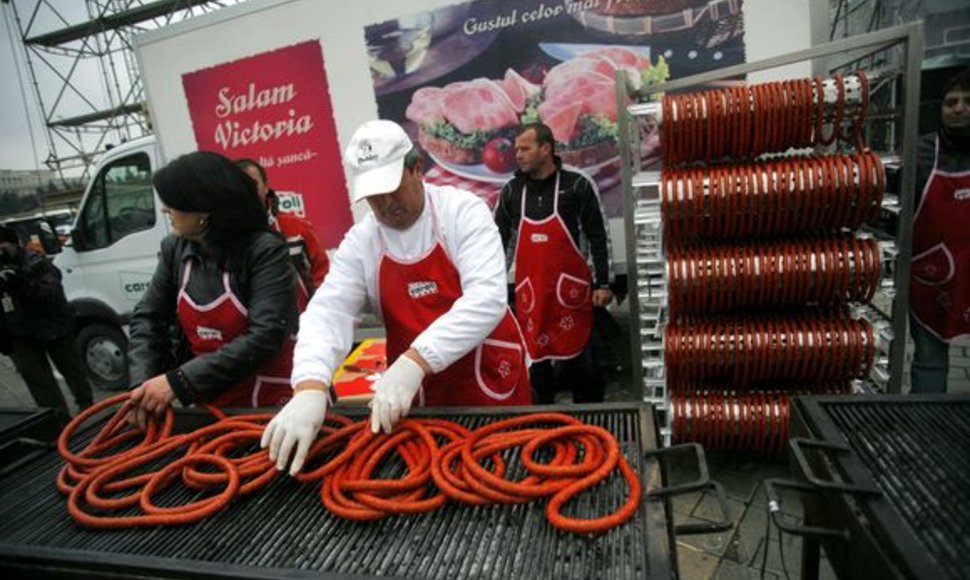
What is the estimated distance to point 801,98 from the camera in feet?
7.57

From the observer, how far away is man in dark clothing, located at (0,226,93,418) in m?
3.99

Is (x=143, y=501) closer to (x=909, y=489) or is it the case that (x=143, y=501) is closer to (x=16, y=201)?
(x=909, y=489)

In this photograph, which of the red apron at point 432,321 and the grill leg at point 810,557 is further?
the red apron at point 432,321

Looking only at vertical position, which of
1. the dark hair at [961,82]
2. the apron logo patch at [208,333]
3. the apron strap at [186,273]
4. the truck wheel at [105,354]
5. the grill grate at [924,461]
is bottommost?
the truck wheel at [105,354]

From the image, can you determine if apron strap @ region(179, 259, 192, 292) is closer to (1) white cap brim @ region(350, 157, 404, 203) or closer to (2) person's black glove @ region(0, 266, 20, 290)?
(1) white cap brim @ region(350, 157, 404, 203)

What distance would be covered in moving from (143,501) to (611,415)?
3.85ft

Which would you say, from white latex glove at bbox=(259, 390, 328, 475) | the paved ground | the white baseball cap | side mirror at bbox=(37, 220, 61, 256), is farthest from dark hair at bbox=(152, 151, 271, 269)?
side mirror at bbox=(37, 220, 61, 256)

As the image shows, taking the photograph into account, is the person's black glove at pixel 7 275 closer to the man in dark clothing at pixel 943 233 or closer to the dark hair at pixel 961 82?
the man in dark clothing at pixel 943 233

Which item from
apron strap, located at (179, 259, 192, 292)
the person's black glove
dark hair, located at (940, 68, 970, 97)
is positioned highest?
dark hair, located at (940, 68, 970, 97)

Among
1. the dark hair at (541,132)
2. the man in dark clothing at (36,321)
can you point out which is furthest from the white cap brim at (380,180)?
the man in dark clothing at (36,321)

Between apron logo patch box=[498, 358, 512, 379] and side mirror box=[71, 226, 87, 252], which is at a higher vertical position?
side mirror box=[71, 226, 87, 252]

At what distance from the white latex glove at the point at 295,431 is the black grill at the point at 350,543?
76 mm

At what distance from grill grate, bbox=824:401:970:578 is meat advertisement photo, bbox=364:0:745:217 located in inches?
81.5

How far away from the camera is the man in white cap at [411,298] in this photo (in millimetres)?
1592
